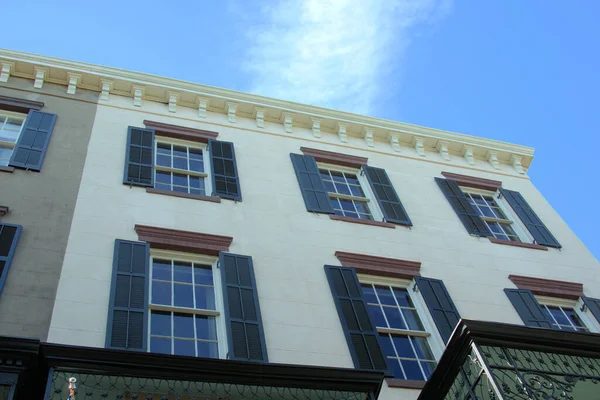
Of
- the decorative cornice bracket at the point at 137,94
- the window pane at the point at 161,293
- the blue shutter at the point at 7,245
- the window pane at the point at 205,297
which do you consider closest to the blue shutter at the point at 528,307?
the window pane at the point at 205,297

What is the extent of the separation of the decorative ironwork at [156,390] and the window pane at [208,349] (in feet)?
6.64

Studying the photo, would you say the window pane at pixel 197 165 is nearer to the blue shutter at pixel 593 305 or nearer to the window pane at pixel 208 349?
the window pane at pixel 208 349

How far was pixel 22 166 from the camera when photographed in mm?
11906

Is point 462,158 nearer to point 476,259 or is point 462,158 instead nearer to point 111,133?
point 476,259

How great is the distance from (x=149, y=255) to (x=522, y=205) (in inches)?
363

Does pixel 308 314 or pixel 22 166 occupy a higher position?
pixel 22 166

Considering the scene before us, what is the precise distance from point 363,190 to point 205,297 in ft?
18.1

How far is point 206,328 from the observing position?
1002 centimetres

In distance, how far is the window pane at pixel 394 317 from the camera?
1132 cm

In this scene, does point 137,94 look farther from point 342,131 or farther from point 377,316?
point 377,316

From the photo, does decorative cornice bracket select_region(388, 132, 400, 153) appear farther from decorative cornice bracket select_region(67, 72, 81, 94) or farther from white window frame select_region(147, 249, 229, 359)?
decorative cornice bracket select_region(67, 72, 81, 94)

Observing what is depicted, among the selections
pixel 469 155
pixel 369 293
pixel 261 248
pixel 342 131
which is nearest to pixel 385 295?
pixel 369 293

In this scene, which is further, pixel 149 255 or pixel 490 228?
pixel 490 228

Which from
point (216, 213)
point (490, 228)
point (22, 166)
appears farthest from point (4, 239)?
point (490, 228)
